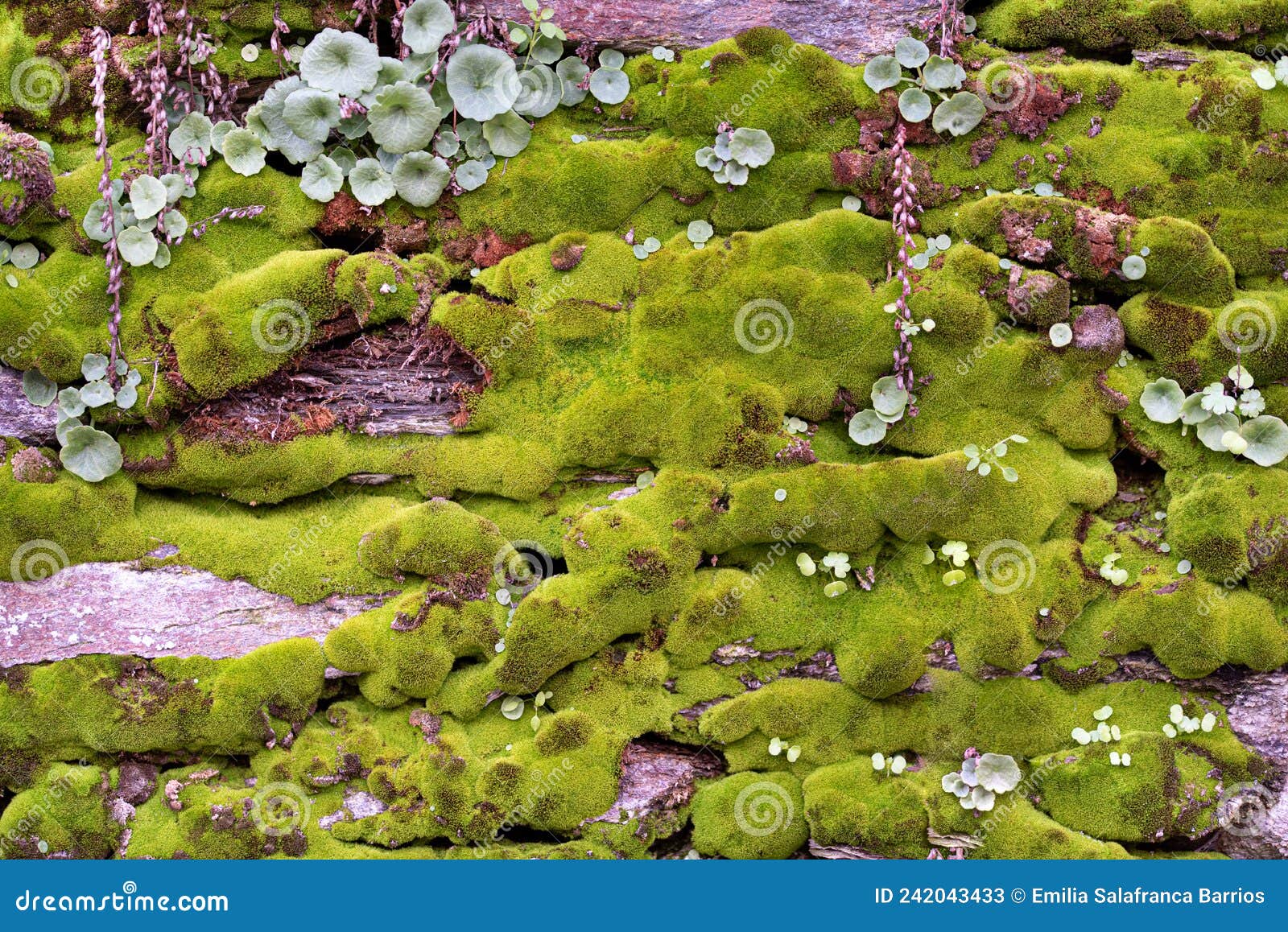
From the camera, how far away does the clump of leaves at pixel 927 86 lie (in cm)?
443

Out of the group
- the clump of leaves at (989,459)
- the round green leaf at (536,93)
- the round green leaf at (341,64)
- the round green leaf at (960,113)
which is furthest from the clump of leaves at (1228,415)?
the round green leaf at (341,64)

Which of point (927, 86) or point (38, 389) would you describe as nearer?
point (38, 389)

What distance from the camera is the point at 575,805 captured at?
4227mm

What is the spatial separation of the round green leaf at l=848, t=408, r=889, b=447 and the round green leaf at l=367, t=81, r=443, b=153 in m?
2.54

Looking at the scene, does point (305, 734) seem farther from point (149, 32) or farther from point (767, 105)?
point (767, 105)

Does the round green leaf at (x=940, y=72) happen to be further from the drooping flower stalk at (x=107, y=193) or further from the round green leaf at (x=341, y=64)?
the drooping flower stalk at (x=107, y=193)

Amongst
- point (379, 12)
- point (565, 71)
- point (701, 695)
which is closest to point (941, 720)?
point (701, 695)

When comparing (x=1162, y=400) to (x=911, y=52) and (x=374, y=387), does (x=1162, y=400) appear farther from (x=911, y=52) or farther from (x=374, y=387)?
(x=374, y=387)

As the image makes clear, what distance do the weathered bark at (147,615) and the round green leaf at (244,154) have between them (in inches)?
78.9

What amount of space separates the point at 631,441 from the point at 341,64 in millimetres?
2345

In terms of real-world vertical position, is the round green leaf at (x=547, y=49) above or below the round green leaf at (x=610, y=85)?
above

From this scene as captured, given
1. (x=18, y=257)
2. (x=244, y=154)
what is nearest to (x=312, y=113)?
(x=244, y=154)

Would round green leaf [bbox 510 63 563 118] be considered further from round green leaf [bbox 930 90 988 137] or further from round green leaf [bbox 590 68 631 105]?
round green leaf [bbox 930 90 988 137]

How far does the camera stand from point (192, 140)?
4438 millimetres
